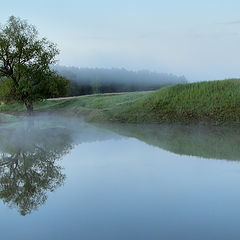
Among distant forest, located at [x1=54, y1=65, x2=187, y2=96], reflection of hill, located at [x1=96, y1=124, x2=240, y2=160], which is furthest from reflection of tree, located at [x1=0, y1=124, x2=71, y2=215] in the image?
distant forest, located at [x1=54, y1=65, x2=187, y2=96]

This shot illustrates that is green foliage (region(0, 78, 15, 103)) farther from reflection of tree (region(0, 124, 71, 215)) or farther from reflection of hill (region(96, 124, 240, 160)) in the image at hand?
reflection of hill (region(96, 124, 240, 160))

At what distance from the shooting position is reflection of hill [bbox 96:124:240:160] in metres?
9.84

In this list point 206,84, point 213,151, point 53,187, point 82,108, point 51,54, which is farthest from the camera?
point 51,54

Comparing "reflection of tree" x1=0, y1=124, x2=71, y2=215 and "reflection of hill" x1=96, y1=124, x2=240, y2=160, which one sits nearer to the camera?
"reflection of tree" x1=0, y1=124, x2=71, y2=215

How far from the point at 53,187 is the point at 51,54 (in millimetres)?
21772

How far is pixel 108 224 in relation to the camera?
4418mm

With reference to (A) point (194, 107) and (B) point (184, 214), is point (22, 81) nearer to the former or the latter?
(A) point (194, 107)

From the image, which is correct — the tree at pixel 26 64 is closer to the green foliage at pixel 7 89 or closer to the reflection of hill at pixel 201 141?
the green foliage at pixel 7 89

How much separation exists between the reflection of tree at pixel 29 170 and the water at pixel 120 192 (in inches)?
0.7

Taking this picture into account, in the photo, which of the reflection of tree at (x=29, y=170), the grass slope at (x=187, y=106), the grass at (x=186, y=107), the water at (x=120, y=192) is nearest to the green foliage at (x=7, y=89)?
the grass at (x=186, y=107)

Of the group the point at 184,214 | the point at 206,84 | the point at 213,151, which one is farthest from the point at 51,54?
the point at 184,214

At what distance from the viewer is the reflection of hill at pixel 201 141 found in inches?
387

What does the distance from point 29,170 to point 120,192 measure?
9.52 feet

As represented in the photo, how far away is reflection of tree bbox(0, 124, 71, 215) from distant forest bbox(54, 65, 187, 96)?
31.2m
